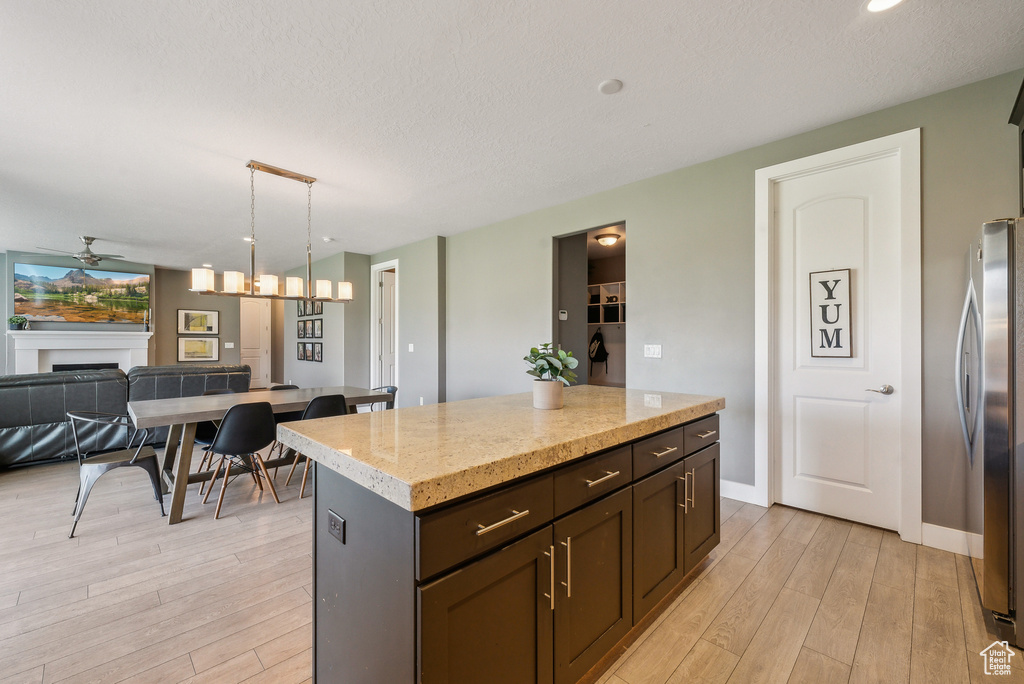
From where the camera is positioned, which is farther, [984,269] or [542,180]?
[542,180]

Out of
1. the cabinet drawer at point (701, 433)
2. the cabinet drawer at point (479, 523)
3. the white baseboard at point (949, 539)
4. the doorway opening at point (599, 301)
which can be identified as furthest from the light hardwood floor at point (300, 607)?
the doorway opening at point (599, 301)

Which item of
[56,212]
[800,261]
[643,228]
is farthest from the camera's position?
[56,212]

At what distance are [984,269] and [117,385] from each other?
6.16m

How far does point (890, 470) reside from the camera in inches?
100.0

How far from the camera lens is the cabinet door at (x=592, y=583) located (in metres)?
1.25

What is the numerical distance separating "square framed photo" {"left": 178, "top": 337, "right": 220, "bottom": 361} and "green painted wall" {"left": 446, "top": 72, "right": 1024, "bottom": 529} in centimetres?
617

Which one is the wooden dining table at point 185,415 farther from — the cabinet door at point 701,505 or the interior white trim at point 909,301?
the interior white trim at point 909,301

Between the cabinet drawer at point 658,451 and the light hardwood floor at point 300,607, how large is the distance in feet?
2.18

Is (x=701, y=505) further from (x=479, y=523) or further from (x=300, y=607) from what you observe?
(x=300, y=607)

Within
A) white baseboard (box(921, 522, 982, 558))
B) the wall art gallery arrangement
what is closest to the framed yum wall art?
white baseboard (box(921, 522, 982, 558))

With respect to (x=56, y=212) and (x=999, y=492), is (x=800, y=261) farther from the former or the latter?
(x=56, y=212)

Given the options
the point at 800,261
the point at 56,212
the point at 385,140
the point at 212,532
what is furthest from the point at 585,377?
the point at 56,212

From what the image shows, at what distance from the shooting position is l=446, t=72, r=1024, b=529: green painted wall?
228cm

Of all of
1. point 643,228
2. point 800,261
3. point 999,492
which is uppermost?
point 643,228
